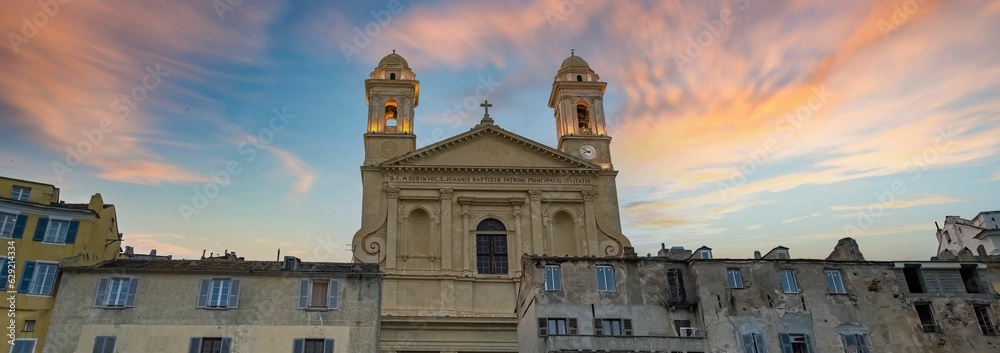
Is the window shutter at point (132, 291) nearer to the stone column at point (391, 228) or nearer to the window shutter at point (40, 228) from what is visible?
the window shutter at point (40, 228)

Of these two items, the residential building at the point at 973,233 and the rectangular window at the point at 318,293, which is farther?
the residential building at the point at 973,233

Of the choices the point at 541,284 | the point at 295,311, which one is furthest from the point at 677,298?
the point at 295,311

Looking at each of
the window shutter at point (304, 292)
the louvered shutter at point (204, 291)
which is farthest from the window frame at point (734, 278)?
the louvered shutter at point (204, 291)

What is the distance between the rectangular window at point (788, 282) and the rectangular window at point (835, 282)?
103 centimetres

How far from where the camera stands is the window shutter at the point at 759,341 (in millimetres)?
21906

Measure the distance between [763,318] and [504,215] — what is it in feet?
51.6

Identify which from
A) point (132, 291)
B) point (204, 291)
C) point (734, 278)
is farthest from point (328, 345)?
point (734, 278)

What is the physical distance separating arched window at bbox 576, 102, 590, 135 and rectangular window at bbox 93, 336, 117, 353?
81.6 feet

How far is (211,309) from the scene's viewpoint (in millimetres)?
24172

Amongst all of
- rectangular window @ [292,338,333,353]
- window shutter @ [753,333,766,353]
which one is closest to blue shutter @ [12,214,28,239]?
rectangular window @ [292,338,333,353]

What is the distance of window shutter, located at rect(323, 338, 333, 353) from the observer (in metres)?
24.0

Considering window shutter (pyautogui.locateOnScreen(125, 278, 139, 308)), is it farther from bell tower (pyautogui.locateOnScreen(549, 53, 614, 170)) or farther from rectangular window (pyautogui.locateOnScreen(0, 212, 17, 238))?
bell tower (pyautogui.locateOnScreen(549, 53, 614, 170))

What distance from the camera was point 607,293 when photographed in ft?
75.0

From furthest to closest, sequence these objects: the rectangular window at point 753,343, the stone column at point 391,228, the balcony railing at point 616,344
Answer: the stone column at point 391,228 < the rectangular window at point 753,343 < the balcony railing at point 616,344
